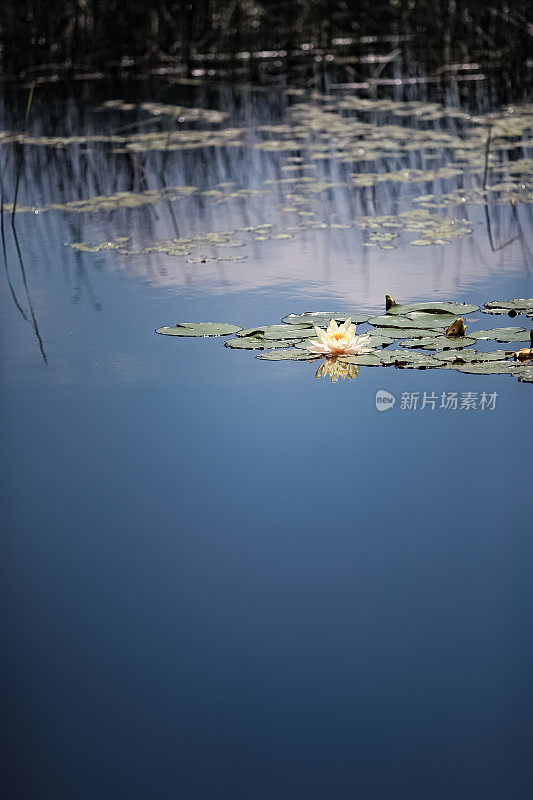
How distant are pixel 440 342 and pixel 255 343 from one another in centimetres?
41

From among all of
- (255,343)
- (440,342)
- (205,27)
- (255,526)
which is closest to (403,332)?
(440,342)

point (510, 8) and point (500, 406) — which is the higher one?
point (510, 8)

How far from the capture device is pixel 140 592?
1.68 meters

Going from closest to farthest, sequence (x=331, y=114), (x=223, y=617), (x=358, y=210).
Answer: (x=223, y=617) → (x=358, y=210) → (x=331, y=114)

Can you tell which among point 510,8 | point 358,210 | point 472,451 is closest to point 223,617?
point 472,451

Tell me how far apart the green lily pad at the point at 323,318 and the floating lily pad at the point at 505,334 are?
27cm

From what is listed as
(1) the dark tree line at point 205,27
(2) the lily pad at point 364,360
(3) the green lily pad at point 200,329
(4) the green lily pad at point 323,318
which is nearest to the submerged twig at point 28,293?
(3) the green lily pad at point 200,329

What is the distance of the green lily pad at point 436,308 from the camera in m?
2.68

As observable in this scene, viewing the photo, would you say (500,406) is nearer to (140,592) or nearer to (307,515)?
(307,515)

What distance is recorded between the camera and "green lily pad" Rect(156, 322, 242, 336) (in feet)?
8.75

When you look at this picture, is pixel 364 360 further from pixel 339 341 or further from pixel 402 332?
pixel 402 332

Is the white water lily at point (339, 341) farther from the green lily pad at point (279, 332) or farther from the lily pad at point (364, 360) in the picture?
the green lily pad at point (279, 332)

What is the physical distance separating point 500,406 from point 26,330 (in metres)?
1.20

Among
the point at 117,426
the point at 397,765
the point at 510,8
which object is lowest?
the point at 397,765
